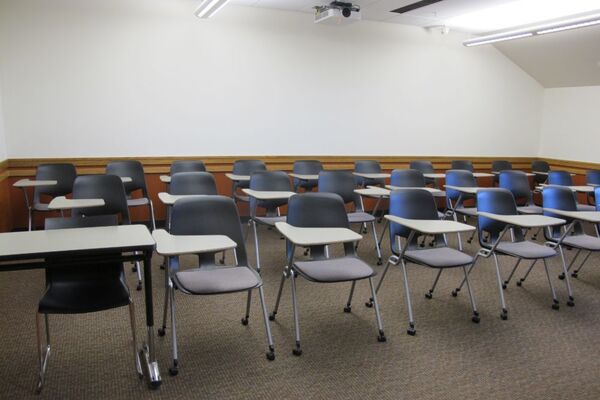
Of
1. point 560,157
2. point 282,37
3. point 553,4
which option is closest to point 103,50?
point 282,37

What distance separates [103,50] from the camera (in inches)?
225

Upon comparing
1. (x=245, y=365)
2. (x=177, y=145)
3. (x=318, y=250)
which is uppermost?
(x=177, y=145)

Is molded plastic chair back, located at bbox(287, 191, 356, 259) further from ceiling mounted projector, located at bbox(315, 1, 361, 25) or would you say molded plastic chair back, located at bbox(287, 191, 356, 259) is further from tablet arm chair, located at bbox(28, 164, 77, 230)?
ceiling mounted projector, located at bbox(315, 1, 361, 25)

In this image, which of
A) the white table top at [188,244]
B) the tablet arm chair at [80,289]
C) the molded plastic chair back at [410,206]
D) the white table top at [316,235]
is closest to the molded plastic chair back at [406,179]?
the molded plastic chair back at [410,206]

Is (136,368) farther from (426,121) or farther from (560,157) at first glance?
(560,157)

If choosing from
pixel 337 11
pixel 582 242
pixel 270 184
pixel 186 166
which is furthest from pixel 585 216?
pixel 186 166

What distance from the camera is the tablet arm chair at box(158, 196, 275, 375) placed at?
277 centimetres

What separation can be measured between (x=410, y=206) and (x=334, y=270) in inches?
45.6

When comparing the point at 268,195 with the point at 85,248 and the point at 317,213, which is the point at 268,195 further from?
the point at 85,248

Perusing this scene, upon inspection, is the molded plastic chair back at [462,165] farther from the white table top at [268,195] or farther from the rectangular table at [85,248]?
the rectangular table at [85,248]

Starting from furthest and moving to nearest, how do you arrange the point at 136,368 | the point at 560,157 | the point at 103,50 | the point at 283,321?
the point at 560,157 → the point at 103,50 → the point at 283,321 → the point at 136,368

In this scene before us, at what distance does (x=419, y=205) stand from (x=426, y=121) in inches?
166

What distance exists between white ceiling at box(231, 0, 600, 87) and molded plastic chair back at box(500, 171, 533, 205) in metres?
2.19

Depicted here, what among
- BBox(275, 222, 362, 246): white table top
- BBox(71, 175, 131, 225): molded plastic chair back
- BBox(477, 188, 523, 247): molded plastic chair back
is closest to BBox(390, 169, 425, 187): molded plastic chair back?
BBox(477, 188, 523, 247): molded plastic chair back
